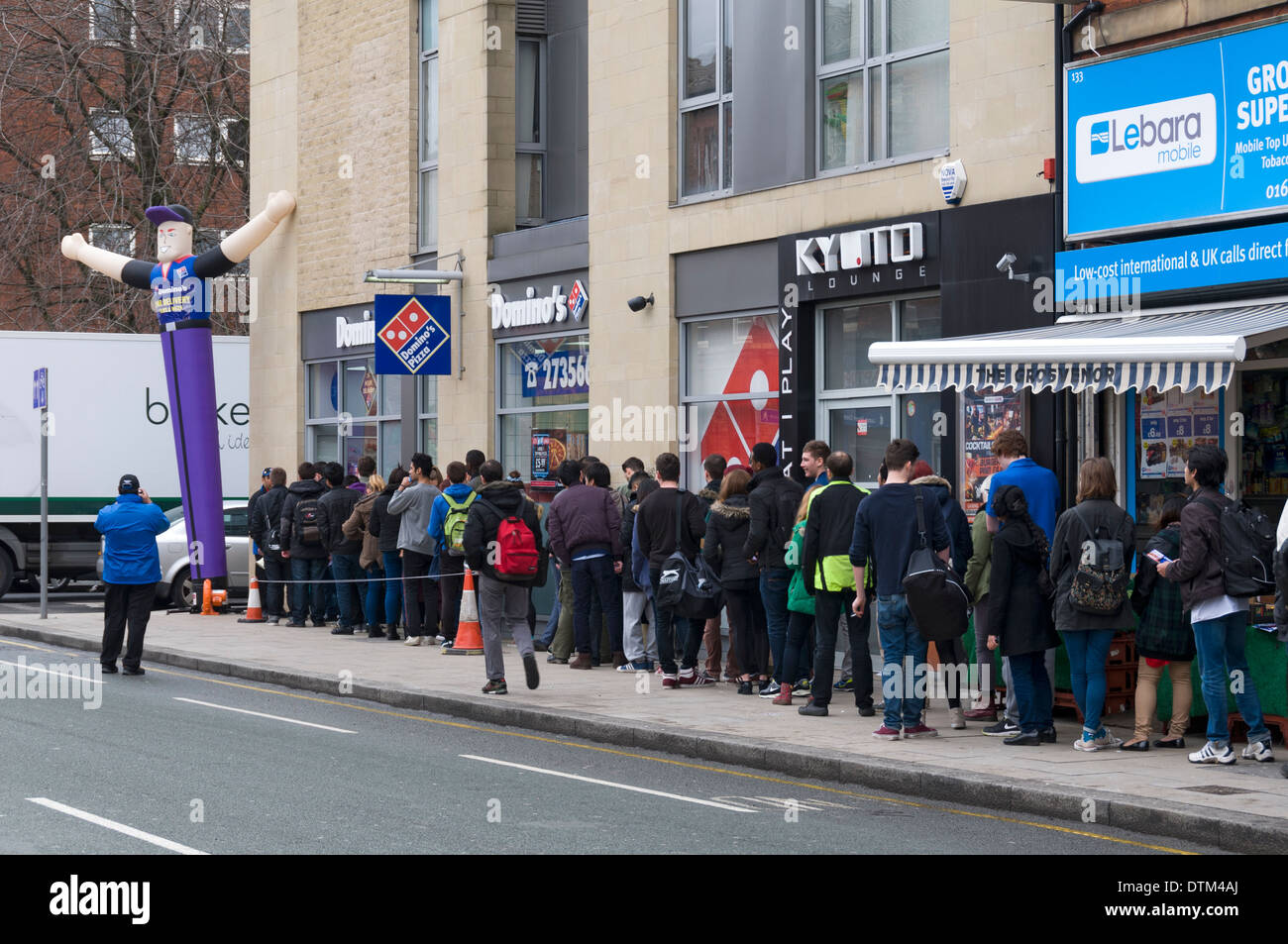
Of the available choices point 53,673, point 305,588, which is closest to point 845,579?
point 53,673

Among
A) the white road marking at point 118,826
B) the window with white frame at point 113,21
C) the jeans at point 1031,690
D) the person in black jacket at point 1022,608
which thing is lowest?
the white road marking at point 118,826

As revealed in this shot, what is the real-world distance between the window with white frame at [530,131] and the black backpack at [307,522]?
4521mm

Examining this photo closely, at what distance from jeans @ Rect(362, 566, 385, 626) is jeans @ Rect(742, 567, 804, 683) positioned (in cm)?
738

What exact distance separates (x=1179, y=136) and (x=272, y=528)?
1320 centimetres

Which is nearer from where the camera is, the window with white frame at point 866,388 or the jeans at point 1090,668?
the jeans at point 1090,668

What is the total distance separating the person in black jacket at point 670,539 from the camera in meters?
14.7

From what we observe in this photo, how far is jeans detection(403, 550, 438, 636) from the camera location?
1898 cm

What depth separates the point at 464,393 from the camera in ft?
71.5

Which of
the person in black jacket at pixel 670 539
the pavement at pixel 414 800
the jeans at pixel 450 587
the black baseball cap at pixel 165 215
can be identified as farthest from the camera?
the black baseball cap at pixel 165 215

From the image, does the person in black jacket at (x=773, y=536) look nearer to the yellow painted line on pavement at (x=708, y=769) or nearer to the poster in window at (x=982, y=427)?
the poster in window at (x=982, y=427)

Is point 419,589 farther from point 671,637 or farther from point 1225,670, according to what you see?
point 1225,670

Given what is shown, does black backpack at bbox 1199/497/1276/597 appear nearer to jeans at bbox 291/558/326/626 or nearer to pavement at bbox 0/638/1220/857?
pavement at bbox 0/638/1220/857

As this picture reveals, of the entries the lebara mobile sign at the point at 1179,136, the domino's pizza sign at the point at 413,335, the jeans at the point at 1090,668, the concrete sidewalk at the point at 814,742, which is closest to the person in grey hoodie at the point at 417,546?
the concrete sidewalk at the point at 814,742

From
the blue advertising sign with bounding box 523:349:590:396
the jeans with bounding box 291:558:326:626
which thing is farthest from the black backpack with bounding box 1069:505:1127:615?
the jeans with bounding box 291:558:326:626
